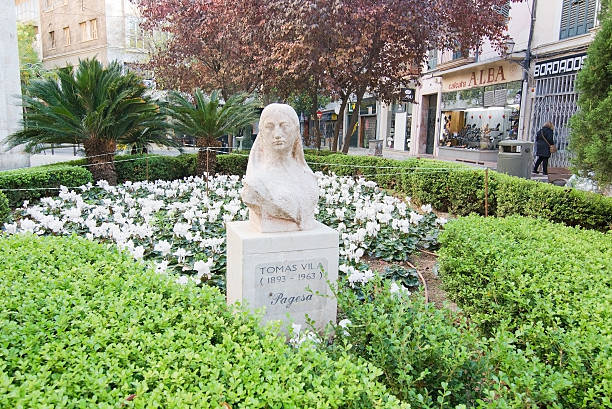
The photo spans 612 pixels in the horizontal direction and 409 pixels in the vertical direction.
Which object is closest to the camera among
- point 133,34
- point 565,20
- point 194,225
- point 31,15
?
point 194,225

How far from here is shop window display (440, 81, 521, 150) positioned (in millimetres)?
18266

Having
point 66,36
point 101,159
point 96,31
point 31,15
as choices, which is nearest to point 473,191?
point 101,159

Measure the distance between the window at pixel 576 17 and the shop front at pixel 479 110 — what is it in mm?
2649

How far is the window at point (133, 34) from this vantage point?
114 feet

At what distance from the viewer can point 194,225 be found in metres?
7.38

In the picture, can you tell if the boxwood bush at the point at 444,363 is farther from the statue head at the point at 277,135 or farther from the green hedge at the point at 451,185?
the green hedge at the point at 451,185

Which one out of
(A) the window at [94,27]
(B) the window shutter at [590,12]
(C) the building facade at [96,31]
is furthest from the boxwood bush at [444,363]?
(A) the window at [94,27]

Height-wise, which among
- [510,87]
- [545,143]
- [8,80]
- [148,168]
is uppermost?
[510,87]

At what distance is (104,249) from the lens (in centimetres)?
430

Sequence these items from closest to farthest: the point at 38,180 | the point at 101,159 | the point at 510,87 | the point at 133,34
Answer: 1. the point at 38,180
2. the point at 101,159
3. the point at 510,87
4. the point at 133,34

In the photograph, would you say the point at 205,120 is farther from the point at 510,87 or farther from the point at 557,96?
the point at 510,87

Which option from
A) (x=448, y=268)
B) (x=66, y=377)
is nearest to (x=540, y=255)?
(x=448, y=268)

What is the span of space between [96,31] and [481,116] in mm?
29614

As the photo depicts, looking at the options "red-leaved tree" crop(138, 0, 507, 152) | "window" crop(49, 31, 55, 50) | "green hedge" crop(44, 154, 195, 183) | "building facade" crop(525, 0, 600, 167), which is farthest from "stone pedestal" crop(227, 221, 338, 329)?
"window" crop(49, 31, 55, 50)
